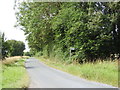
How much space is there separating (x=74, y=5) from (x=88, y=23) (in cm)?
333

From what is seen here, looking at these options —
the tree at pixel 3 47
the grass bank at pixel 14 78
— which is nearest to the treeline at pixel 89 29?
the grass bank at pixel 14 78

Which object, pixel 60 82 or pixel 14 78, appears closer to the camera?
pixel 60 82

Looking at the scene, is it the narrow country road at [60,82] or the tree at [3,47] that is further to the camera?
the tree at [3,47]

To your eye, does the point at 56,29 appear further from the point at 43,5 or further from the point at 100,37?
the point at 100,37

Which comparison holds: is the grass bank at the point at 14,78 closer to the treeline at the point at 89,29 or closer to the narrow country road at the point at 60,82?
the narrow country road at the point at 60,82

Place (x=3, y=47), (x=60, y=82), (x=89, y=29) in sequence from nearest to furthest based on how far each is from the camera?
(x=60, y=82) < (x=89, y=29) < (x=3, y=47)

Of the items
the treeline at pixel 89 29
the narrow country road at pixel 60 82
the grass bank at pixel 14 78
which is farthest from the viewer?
the treeline at pixel 89 29

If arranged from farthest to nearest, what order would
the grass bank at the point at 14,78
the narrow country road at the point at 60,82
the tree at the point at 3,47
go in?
the tree at the point at 3,47
the narrow country road at the point at 60,82
the grass bank at the point at 14,78

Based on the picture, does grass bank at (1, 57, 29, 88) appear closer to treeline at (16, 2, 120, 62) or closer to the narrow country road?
the narrow country road

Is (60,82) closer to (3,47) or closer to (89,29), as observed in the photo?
(89,29)

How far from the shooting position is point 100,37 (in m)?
24.4

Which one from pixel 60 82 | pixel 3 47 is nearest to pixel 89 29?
pixel 60 82

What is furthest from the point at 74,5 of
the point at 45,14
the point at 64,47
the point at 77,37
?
the point at 45,14

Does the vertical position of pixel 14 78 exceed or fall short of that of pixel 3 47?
it falls short
